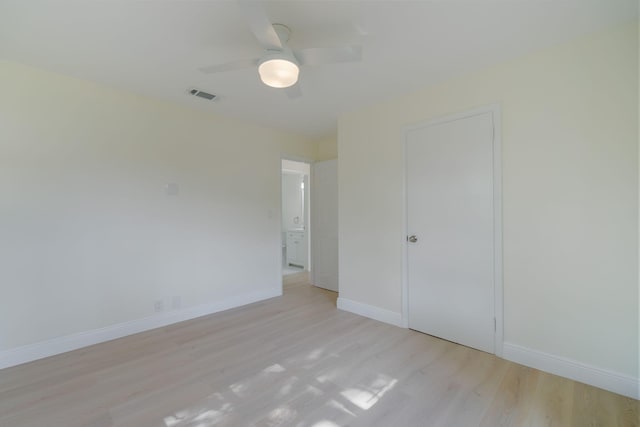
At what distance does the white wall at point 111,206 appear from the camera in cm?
237

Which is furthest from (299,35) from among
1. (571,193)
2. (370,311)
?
(370,311)

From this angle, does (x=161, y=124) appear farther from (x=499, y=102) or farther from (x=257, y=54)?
(x=499, y=102)

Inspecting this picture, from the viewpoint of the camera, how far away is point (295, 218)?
7.23 meters

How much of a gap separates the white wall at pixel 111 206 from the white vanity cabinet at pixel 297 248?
7.43ft

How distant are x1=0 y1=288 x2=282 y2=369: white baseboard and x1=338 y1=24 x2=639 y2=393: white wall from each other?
3209mm

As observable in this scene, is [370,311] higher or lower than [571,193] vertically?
lower

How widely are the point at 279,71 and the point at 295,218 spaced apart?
5.61 meters

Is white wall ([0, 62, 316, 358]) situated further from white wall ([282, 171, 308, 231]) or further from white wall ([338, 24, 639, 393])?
white wall ([282, 171, 308, 231])

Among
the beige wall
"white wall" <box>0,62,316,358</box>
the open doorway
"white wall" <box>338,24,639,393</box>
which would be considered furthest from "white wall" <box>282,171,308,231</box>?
"white wall" <box>338,24,639,393</box>

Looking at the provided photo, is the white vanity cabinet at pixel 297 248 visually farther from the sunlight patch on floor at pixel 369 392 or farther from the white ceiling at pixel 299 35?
the sunlight patch on floor at pixel 369 392

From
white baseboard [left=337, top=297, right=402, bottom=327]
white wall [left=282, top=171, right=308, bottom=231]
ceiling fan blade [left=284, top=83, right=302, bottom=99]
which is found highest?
ceiling fan blade [left=284, top=83, right=302, bottom=99]

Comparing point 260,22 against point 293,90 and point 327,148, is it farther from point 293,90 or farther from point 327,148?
point 327,148

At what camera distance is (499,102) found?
7.89 feet

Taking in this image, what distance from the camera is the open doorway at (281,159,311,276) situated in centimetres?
616
